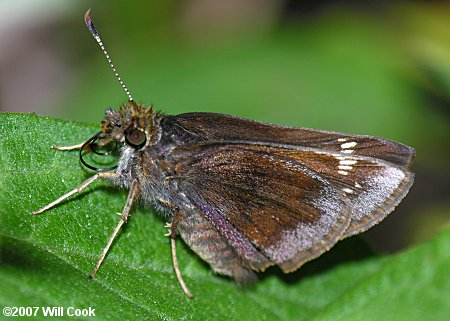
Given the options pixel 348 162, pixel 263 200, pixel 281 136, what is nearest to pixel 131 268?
pixel 263 200

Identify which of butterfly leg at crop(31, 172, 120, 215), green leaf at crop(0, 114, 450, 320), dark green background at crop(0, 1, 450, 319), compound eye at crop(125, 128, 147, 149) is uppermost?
dark green background at crop(0, 1, 450, 319)

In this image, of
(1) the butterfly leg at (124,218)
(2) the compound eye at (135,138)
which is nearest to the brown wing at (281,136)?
(2) the compound eye at (135,138)

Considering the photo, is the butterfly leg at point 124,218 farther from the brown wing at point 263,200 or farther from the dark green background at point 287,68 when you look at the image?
the dark green background at point 287,68

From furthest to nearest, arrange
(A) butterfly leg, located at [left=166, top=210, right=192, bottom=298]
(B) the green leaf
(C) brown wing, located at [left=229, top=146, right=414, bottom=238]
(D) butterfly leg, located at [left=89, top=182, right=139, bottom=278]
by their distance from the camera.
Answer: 1. (C) brown wing, located at [left=229, top=146, right=414, bottom=238]
2. (A) butterfly leg, located at [left=166, top=210, right=192, bottom=298]
3. (D) butterfly leg, located at [left=89, top=182, right=139, bottom=278]
4. (B) the green leaf

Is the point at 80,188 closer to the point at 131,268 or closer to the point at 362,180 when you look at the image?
the point at 131,268

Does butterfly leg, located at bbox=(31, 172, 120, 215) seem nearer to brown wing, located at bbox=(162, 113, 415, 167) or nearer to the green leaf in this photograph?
the green leaf

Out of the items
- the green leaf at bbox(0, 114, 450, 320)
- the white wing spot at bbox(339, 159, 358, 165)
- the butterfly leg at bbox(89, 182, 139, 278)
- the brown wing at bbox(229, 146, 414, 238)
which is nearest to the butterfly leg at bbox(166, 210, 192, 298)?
the green leaf at bbox(0, 114, 450, 320)
